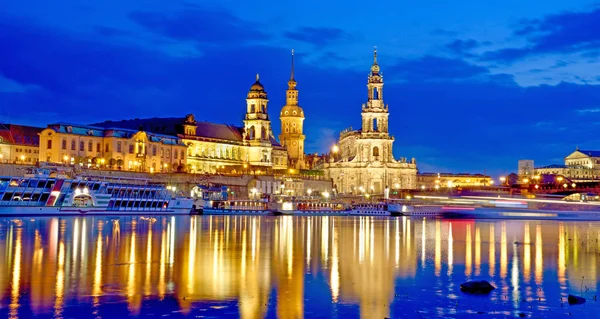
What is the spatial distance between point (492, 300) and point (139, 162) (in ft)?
379

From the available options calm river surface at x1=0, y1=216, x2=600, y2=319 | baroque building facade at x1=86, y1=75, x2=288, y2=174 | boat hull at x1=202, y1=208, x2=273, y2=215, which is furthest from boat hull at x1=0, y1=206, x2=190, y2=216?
baroque building facade at x1=86, y1=75, x2=288, y2=174

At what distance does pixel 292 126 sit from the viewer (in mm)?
188500

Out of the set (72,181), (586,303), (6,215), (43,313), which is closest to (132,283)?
(43,313)

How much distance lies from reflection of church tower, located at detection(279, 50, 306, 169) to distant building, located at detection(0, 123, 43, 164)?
63.7 m

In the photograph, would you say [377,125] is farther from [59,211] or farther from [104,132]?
[59,211]

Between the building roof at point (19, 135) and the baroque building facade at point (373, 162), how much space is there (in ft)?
193

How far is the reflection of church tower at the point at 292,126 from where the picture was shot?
613 ft

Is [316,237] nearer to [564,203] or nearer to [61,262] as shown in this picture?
[61,262]

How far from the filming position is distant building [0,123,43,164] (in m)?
133

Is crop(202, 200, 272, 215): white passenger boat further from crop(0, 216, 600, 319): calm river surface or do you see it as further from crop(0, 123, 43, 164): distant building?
crop(0, 216, 600, 319): calm river surface

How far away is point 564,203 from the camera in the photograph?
141 meters

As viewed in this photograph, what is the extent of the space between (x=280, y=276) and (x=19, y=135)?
111300 mm

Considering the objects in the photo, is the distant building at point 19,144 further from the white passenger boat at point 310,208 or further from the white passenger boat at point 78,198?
the white passenger boat at point 310,208

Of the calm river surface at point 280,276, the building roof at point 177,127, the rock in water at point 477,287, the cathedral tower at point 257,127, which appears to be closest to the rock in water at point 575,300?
the calm river surface at point 280,276
